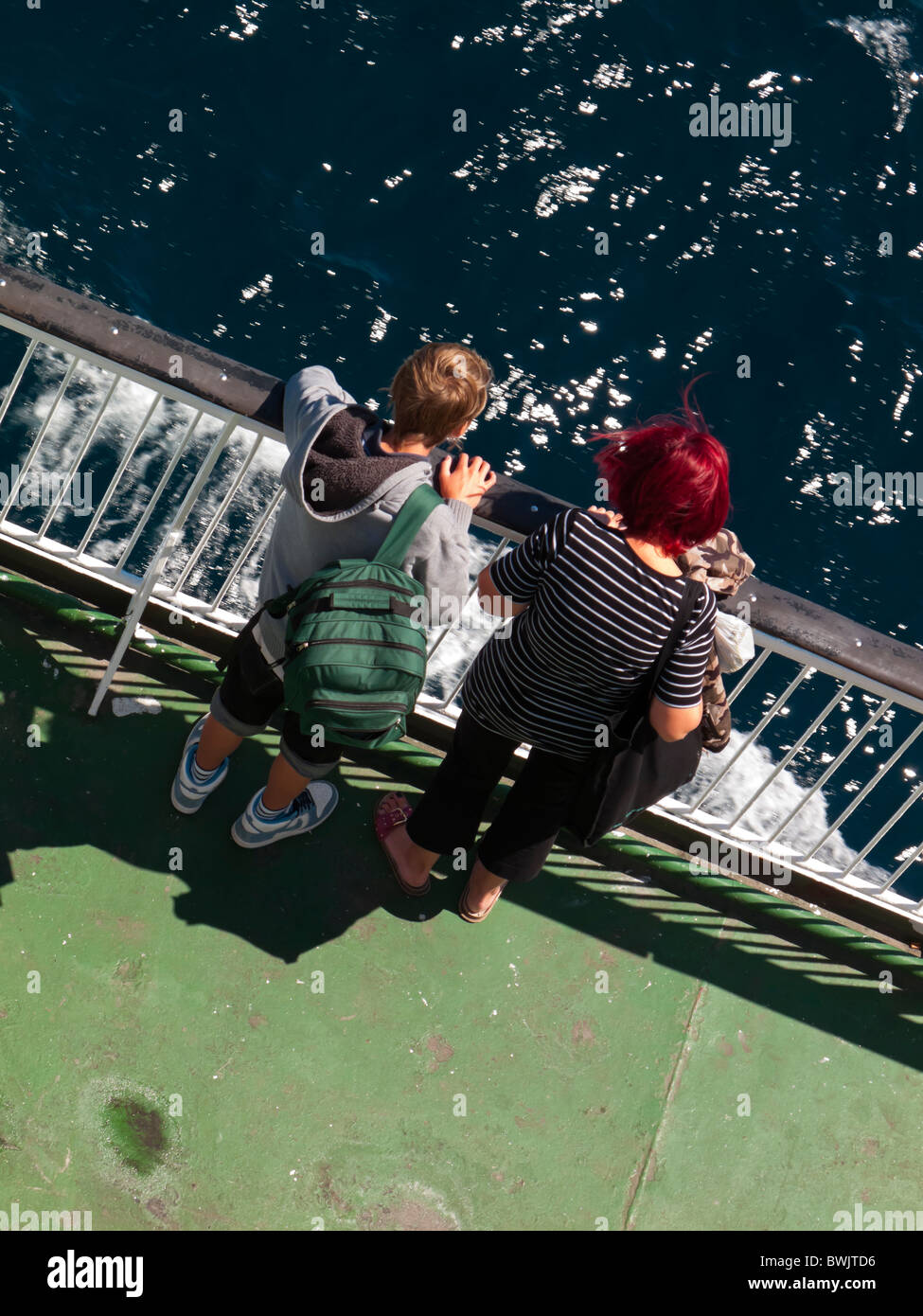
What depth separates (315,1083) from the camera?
12.9 feet

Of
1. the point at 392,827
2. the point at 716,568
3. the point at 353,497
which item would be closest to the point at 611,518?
the point at 716,568

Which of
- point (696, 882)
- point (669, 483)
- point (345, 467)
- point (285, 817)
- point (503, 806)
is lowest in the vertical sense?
point (696, 882)

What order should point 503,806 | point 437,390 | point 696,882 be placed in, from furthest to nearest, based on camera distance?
point 696,882, point 503,806, point 437,390

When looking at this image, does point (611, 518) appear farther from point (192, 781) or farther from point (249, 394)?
point (192, 781)

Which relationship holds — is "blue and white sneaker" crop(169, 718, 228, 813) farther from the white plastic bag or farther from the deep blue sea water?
the deep blue sea water

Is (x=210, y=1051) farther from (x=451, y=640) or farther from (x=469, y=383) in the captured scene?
(x=451, y=640)

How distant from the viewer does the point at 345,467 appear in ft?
9.62

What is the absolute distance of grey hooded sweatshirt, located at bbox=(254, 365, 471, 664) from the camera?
9.63 feet

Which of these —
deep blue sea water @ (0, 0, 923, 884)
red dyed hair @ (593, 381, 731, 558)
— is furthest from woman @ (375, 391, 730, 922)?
deep blue sea water @ (0, 0, 923, 884)

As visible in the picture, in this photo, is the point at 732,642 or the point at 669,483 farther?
the point at 732,642

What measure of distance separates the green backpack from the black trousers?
712mm

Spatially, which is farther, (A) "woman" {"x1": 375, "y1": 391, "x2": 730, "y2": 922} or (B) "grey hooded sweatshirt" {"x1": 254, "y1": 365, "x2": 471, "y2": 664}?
(B) "grey hooded sweatshirt" {"x1": 254, "y1": 365, "x2": 471, "y2": 664}

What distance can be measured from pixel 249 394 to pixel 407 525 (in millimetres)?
969

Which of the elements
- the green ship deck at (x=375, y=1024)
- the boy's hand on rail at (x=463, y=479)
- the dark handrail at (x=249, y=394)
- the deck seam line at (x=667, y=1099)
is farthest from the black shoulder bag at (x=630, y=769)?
the deck seam line at (x=667, y=1099)
